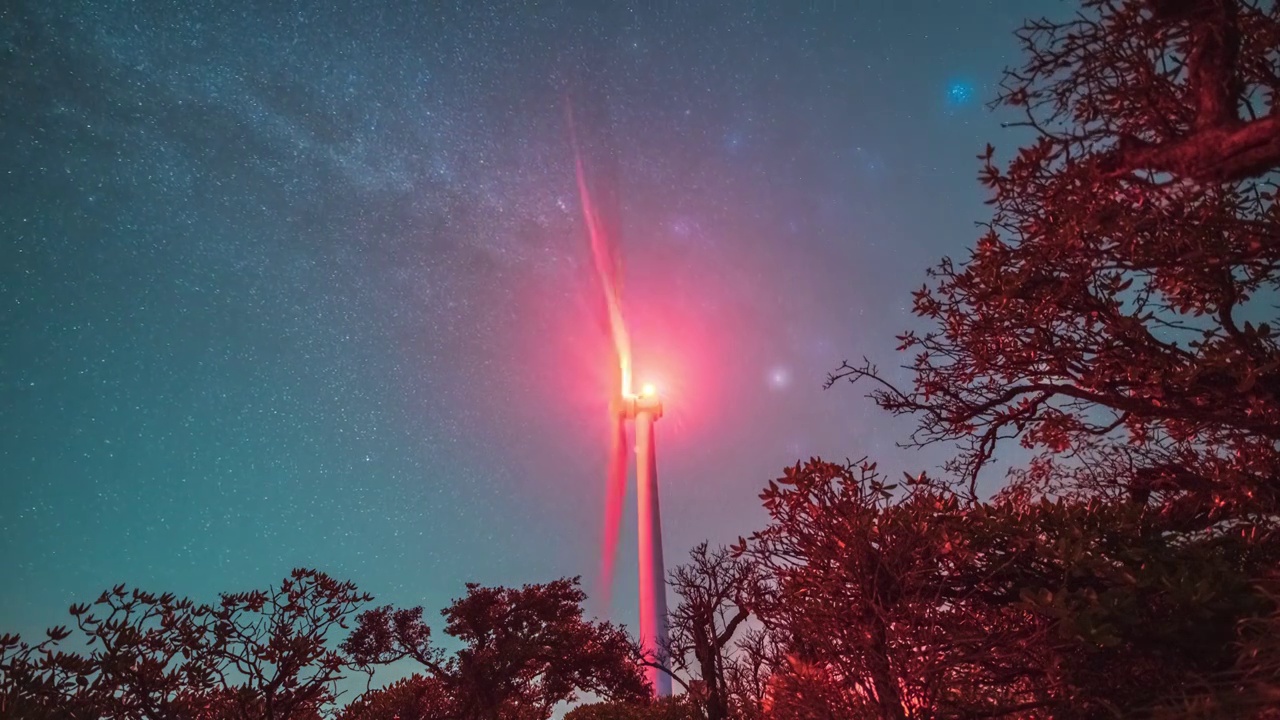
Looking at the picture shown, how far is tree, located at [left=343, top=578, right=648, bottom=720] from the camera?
17.9 m

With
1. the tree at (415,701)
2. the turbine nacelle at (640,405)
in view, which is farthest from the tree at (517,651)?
the turbine nacelle at (640,405)

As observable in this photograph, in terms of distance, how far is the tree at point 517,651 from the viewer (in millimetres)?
17922

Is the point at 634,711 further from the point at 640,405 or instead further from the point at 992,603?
the point at 640,405

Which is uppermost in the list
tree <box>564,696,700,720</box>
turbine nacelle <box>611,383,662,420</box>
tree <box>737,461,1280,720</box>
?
turbine nacelle <box>611,383,662,420</box>

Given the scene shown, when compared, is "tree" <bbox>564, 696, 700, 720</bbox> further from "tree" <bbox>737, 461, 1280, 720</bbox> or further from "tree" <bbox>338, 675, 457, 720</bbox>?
"tree" <bbox>737, 461, 1280, 720</bbox>

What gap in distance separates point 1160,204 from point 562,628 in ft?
58.8

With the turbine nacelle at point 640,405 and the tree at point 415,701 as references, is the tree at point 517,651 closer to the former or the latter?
the tree at point 415,701

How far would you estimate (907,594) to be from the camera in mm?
4742

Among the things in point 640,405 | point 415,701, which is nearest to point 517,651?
point 415,701

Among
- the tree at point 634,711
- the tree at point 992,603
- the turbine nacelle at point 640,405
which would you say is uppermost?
the turbine nacelle at point 640,405

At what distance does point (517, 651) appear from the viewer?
18.1 meters

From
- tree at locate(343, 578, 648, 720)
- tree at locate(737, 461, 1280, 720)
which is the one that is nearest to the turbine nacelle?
tree at locate(343, 578, 648, 720)

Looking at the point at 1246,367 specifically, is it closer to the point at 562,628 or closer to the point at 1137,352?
the point at 1137,352

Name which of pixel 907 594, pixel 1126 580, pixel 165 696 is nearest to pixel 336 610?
pixel 165 696
